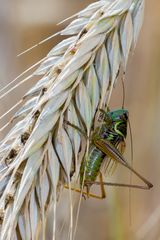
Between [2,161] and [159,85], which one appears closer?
[2,161]

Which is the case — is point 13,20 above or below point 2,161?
above

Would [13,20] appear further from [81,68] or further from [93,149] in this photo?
[81,68]

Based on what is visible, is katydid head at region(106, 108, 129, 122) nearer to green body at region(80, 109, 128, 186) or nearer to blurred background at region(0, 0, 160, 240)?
green body at region(80, 109, 128, 186)

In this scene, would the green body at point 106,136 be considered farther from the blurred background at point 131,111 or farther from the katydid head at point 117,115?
the blurred background at point 131,111

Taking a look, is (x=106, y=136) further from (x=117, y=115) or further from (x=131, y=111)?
(x=131, y=111)

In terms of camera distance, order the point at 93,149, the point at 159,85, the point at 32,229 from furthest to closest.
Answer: the point at 159,85 → the point at 93,149 → the point at 32,229

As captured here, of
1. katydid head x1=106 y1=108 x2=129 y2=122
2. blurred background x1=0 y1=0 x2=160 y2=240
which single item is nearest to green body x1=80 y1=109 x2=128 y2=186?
katydid head x1=106 y1=108 x2=129 y2=122

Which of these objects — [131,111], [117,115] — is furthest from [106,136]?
[131,111]

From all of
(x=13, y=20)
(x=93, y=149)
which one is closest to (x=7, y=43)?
(x=13, y=20)
